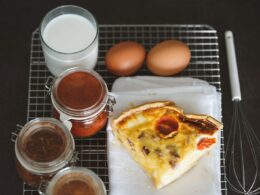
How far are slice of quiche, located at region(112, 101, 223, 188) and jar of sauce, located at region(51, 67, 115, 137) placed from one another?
7cm

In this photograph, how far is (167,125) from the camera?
1344 mm

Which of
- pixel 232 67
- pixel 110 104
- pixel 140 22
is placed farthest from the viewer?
pixel 140 22

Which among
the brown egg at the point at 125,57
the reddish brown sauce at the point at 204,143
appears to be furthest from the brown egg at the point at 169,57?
the reddish brown sauce at the point at 204,143

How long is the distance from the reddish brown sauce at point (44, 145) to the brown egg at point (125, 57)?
0.93 ft

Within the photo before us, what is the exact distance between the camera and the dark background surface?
1.52 m

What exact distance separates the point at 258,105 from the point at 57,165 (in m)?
0.67

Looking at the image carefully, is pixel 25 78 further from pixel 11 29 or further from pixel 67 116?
pixel 67 116

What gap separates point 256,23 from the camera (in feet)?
5.45

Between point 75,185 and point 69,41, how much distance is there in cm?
40

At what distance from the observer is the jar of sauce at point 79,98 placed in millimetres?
1291

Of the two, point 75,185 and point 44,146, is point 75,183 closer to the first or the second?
point 75,185

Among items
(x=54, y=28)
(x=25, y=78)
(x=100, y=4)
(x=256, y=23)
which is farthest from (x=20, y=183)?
(x=256, y=23)

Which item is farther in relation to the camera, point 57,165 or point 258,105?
point 258,105

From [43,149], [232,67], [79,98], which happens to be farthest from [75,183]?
[232,67]
